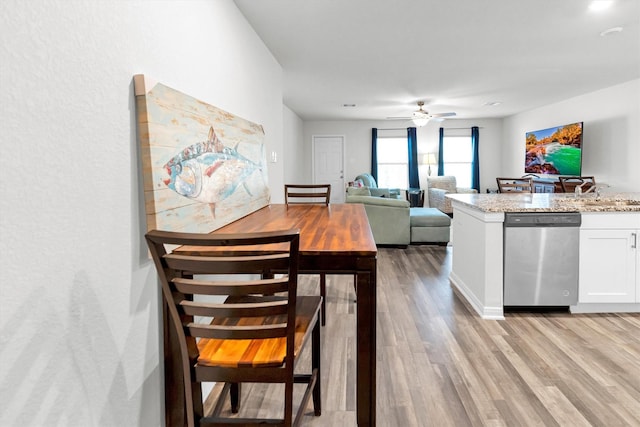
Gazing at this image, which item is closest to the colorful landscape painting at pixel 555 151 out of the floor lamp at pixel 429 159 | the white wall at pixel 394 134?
the white wall at pixel 394 134

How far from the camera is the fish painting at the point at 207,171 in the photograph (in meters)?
Result: 1.67

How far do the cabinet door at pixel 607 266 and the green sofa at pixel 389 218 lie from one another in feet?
8.76

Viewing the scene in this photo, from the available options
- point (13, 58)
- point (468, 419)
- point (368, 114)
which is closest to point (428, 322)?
point (468, 419)

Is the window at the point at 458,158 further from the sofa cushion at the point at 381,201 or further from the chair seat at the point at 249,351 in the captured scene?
the chair seat at the point at 249,351

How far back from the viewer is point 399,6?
2.86m

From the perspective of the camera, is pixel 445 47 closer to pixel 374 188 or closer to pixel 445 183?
pixel 374 188

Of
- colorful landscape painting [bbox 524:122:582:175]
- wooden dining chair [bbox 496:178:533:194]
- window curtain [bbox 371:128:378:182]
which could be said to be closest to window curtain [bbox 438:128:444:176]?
window curtain [bbox 371:128:378:182]

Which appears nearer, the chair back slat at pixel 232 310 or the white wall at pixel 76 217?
the white wall at pixel 76 217

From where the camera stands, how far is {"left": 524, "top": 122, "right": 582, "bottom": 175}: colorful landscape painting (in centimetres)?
640

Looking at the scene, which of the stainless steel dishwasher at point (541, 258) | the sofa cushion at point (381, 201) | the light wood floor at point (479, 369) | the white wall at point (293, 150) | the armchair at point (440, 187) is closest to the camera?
the light wood floor at point (479, 369)

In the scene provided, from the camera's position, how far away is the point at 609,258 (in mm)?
3109

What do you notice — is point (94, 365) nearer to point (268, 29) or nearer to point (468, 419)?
point (468, 419)

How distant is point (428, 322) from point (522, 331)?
2.13 ft

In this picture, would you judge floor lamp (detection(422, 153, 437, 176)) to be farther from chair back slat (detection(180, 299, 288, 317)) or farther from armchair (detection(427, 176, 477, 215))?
chair back slat (detection(180, 299, 288, 317))
